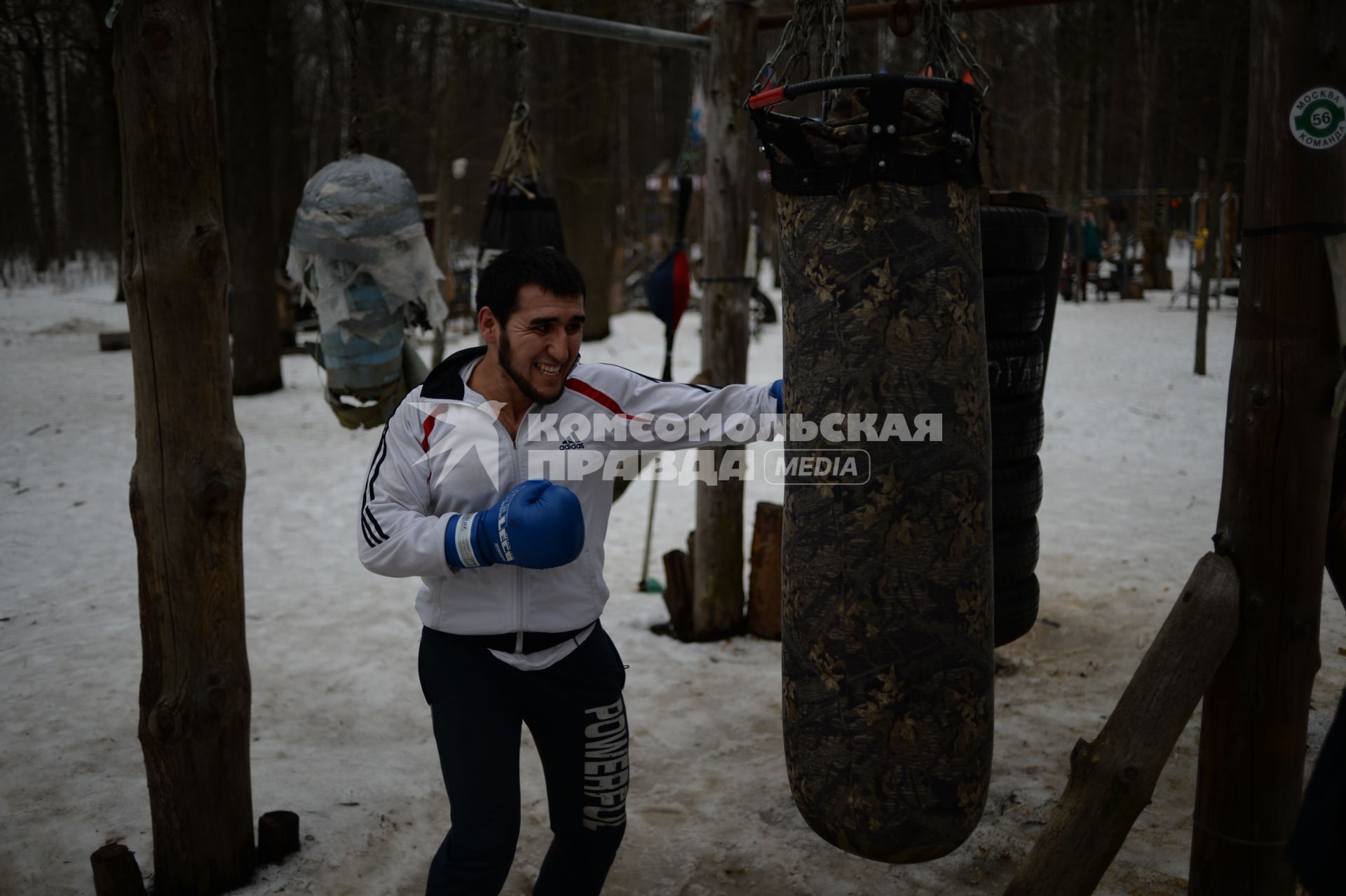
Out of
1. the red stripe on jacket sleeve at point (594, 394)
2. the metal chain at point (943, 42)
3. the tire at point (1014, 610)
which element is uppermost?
the metal chain at point (943, 42)

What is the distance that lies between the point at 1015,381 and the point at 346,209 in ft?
8.56

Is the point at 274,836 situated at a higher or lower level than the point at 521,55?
lower

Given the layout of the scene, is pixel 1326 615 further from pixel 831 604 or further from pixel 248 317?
pixel 248 317

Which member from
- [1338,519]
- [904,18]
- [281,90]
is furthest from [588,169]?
[1338,519]

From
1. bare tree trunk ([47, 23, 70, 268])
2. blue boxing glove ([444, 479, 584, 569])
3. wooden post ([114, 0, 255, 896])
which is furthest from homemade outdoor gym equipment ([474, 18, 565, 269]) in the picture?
bare tree trunk ([47, 23, 70, 268])

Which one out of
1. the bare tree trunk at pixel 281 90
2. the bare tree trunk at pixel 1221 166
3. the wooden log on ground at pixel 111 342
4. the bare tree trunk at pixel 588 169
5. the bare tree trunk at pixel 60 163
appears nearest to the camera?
the bare tree trunk at pixel 1221 166

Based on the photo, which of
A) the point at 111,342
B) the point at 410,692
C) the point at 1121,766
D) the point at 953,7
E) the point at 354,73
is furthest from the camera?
the point at 111,342

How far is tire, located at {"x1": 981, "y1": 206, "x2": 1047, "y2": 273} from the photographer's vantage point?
296 cm

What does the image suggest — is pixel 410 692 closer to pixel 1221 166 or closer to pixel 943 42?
pixel 943 42

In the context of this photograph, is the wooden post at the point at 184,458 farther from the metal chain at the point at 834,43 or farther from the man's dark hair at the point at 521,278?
the metal chain at the point at 834,43

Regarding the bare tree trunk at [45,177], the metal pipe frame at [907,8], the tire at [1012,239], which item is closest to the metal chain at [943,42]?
the tire at [1012,239]

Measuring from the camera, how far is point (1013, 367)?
3076 millimetres

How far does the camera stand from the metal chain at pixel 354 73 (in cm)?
358

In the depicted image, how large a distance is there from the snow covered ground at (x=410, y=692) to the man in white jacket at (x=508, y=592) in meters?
1.02
